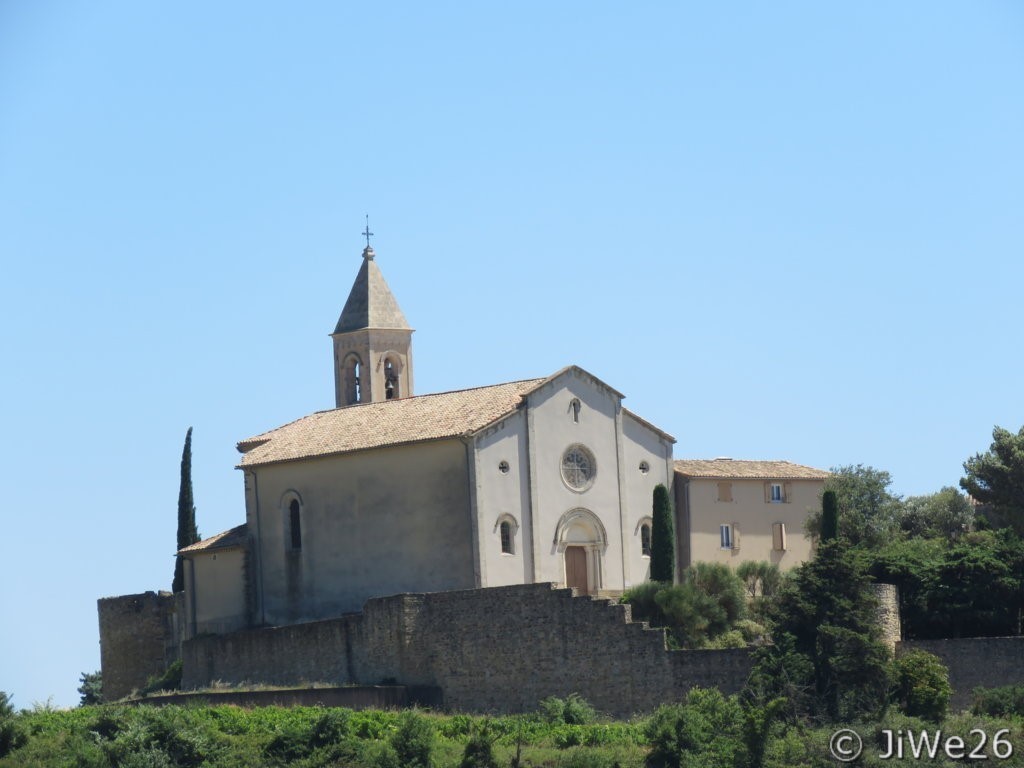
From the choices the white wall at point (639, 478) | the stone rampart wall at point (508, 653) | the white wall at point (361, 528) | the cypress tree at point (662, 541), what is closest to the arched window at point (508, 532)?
the white wall at point (361, 528)

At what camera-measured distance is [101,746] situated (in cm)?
4878

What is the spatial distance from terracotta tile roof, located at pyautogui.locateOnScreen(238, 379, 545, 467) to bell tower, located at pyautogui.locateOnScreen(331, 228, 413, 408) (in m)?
9.58

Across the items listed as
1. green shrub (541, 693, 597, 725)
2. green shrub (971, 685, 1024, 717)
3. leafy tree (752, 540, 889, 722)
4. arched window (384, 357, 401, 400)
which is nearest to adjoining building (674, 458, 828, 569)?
green shrub (541, 693, 597, 725)

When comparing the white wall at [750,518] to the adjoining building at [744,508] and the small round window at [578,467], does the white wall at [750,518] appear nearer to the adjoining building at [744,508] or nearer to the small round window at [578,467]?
the adjoining building at [744,508]

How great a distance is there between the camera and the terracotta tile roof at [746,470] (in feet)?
218

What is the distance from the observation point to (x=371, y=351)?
78812 mm

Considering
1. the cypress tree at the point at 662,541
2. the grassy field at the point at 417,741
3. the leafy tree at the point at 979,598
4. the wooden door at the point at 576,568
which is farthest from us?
the cypress tree at the point at 662,541

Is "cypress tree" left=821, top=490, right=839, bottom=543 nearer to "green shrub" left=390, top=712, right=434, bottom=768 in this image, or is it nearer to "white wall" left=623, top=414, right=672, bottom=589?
"white wall" left=623, top=414, right=672, bottom=589

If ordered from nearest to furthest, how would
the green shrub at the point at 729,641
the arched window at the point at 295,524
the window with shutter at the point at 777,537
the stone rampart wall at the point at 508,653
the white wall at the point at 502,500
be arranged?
the stone rampart wall at the point at 508,653 < the green shrub at the point at 729,641 < the white wall at the point at 502,500 < the arched window at the point at 295,524 < the window with shutter at the point at 777,537

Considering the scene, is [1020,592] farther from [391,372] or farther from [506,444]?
[391,372]

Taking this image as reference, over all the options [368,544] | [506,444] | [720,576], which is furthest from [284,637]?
[720,576]

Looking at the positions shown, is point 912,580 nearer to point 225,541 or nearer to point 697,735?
point 697,735

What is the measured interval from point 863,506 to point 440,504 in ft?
47.5

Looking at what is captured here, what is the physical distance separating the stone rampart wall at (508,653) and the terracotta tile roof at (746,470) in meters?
12.1
